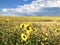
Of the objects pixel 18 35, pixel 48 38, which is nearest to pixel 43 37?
pixel 48 38

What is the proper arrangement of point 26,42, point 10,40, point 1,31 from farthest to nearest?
point 1,31 < point 10,40 < point 26,42

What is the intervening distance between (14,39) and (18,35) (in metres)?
0.22

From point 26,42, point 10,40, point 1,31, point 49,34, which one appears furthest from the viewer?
point 49,34

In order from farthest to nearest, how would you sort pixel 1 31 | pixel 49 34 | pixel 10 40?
1. pixel 49 34
2. pixel 1 31
3. pixel 10 40

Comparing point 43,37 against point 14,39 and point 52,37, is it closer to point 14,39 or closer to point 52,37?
point 52,37

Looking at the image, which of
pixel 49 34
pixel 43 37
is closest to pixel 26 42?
pixel 43 37

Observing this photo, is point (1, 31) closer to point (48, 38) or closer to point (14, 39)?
point (14, 39)

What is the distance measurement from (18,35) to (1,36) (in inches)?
27.4

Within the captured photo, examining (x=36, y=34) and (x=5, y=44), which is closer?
(x=5, y=44)

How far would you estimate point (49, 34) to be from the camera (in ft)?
40.6

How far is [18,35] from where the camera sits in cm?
1068

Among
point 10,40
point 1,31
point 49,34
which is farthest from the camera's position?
point 49,34

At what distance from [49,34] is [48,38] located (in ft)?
2.12

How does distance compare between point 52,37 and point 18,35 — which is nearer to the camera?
point 18,35
